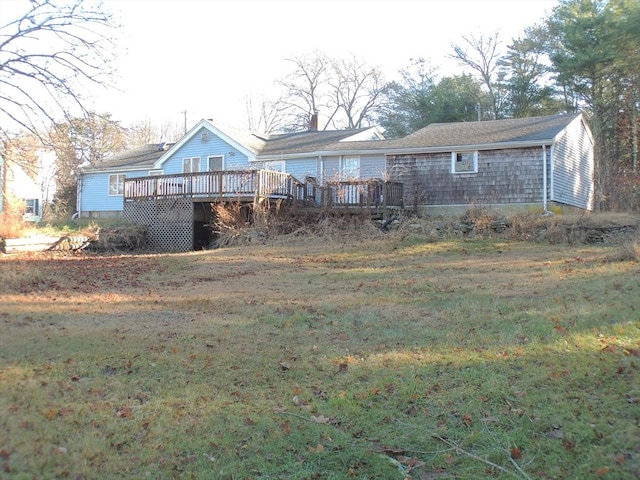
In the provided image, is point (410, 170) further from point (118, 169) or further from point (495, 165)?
point (118, 169)

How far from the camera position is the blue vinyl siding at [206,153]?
25.3 meters

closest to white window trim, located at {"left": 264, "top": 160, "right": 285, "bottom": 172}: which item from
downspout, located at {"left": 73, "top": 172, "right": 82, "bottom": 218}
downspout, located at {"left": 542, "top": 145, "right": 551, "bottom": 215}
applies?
downspout, located at {"left": 542, "top": 145, "right": 551, "bottom": 215}

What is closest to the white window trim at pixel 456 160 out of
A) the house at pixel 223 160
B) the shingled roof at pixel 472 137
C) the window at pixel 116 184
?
the shingled roof at pixel 472 137

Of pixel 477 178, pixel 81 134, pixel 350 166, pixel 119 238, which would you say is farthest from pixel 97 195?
pixel 477 178

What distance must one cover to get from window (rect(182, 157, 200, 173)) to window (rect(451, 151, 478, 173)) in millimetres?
12510

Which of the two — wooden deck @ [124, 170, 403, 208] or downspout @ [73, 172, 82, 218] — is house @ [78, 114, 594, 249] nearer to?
wooden deck @ [124, 170, 403, 208]

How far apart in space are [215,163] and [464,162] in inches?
469

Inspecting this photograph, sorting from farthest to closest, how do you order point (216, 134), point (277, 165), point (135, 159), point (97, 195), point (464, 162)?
point (97, 195), point (135, 159), point (216, 134), point (277, 165), point (464, 162)

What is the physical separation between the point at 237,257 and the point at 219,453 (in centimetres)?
1096

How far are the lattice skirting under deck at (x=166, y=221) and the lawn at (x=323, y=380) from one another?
384 inches

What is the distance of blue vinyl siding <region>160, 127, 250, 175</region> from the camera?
82.9ft

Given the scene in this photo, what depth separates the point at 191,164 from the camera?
26625 mm

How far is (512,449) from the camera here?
433 cm

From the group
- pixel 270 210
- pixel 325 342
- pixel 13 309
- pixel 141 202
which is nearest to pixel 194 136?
pixel 141 202
